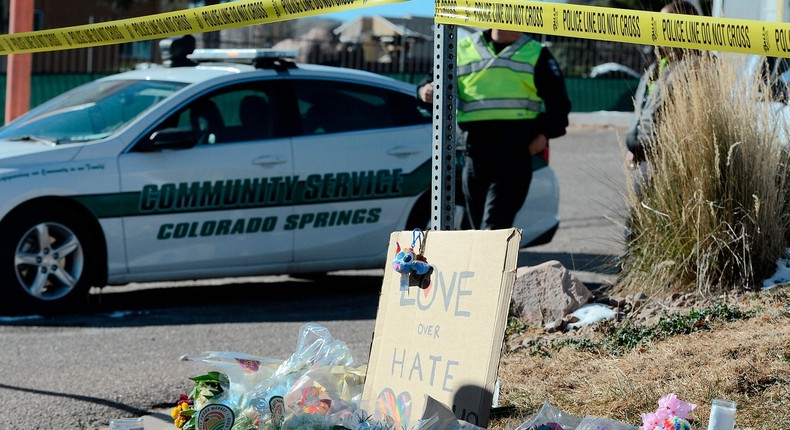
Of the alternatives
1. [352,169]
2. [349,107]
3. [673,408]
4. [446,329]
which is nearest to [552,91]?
[352,169]

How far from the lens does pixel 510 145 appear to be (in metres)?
6.62

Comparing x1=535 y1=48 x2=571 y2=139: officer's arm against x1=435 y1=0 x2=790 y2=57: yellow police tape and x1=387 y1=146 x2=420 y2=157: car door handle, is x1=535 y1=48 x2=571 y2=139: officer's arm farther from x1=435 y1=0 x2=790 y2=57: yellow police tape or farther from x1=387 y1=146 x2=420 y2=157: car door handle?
x1=435 y1=0 x2=790 y2=57: yellow police tape

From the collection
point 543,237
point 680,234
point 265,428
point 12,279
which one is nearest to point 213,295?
point 12,279

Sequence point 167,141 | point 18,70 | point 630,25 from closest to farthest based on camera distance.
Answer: point 630,25 → point 167,141 → point 18,70

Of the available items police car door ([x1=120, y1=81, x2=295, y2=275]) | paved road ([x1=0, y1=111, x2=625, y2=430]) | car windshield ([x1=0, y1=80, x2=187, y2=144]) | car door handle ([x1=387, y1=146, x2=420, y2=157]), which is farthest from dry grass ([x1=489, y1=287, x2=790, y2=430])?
car windshield ([x1=0, y1=80, x2=187, y2=144])

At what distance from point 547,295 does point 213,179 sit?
2789 millimetres

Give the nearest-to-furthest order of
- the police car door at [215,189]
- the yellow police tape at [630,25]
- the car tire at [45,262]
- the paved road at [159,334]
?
the yellow police tape at [630,25], the paved road at [159,334], the car tire at [45,262], the police car door at [215,189]

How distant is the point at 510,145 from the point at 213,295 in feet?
8.97

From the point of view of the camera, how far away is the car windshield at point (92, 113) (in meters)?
7.48

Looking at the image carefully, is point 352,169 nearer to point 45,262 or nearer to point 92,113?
point 92,113

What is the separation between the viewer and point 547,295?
18.4 feet

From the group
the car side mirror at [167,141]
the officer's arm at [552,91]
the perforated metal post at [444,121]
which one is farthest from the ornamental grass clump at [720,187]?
the car side mirror at [167,141]

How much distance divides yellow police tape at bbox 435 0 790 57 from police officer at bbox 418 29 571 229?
262 cm

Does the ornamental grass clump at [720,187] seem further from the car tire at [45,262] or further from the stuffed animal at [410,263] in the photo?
the car tire at [45,262]
